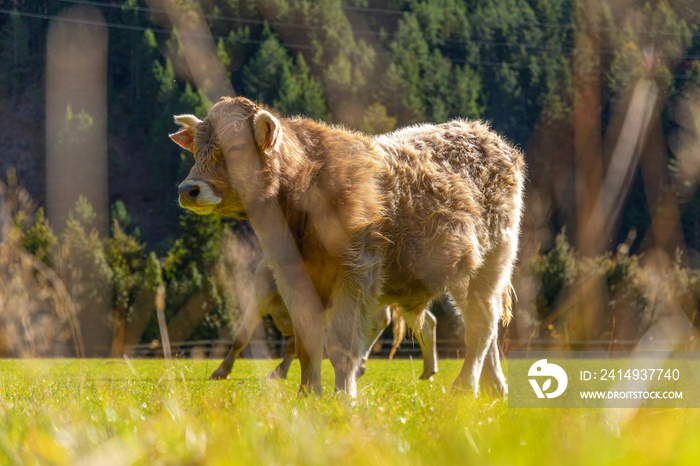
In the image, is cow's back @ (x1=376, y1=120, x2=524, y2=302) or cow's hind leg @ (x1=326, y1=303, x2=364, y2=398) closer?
cow's hind leg @ (x1=326, y1=303, x2=364, y2=398)

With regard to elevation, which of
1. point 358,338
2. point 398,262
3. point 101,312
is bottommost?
point 101,312

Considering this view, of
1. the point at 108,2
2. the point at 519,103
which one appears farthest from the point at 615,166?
the point at 108,2

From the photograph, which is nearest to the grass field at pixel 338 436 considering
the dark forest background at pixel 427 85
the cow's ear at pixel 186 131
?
the cow's ear at pixel 186 131

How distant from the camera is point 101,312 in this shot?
111ft

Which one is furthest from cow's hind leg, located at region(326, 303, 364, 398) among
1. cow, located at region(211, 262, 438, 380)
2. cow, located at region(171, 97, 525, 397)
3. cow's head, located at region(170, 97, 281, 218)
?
cow, located at region(211, 262, 438, 380)

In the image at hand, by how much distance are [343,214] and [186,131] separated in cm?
200

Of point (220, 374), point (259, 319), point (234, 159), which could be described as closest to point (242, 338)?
point (259, 319)

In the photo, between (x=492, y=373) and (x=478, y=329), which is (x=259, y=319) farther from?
(x=478, y=329)

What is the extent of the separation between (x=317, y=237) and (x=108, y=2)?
65.6 m

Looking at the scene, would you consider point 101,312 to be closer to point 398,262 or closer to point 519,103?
point 398,262

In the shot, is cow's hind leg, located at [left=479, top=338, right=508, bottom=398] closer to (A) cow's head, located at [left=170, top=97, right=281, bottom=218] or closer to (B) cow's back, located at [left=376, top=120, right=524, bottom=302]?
(B) cow's back, located at [left=376, top=120, right=524, bottom=302]

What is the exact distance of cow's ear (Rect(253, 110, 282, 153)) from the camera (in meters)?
5.84

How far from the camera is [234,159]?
5.96 m

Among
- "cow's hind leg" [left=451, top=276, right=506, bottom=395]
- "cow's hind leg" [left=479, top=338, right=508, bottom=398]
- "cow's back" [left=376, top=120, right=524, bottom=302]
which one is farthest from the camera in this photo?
"cow's hind leg" [left=479, top=338, right=508, bottom=398]
